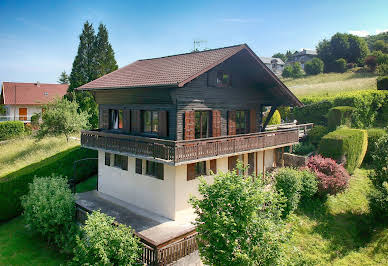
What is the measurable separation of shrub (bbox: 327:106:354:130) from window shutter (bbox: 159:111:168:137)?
19.4 meters

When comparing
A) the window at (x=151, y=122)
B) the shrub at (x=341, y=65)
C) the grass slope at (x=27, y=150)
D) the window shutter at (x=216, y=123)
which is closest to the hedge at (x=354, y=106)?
the window shutter at (x=216, y=123)

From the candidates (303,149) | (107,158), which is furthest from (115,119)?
(303,149)

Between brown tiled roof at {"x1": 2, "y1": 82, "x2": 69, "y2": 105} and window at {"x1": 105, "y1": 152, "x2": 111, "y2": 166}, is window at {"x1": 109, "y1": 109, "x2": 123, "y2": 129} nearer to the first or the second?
window at {"x1": 105, "y1": 152, "x2": 111, "y2": 166}

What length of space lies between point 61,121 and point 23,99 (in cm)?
2388

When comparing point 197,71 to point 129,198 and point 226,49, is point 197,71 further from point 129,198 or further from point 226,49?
point 129,198

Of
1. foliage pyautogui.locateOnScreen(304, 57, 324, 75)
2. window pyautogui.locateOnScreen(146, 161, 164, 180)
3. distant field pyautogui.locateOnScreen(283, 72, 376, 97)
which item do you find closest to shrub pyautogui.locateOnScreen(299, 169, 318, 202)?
window pyautogui.locateOnScreen(146, 161, 164, 180)

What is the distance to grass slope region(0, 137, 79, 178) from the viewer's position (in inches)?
960

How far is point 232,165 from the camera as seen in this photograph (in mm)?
19094

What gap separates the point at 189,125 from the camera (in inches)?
649

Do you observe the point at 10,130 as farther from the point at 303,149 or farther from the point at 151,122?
the point at 303,149

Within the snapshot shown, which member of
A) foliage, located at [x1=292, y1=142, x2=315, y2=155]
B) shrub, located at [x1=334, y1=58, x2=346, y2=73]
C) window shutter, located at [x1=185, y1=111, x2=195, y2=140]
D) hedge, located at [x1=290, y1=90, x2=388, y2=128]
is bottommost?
foliage, located at [x1=292, y1=142, x2=315, y2=155]

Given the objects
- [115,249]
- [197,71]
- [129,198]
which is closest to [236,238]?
[115,249]

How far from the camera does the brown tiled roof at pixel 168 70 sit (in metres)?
15.5

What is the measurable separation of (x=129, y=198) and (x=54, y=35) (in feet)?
50.5
